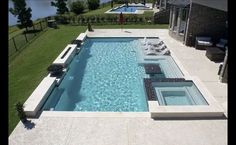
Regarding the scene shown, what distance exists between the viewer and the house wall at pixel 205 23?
19.3 m

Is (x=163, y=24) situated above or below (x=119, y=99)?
above

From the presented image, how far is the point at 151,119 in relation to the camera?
32.7ft

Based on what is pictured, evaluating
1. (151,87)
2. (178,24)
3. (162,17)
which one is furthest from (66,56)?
(162,17)

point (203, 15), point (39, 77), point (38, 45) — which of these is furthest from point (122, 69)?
point (38, 45)

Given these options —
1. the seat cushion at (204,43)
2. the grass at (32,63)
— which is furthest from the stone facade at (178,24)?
the grass at (32,63)

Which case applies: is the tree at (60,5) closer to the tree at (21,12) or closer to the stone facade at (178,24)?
the tree at (21,12)

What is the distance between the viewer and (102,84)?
1473 centimetres

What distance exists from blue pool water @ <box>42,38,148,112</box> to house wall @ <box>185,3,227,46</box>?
5488 mm

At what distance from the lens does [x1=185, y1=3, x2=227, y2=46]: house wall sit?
63.3 feet

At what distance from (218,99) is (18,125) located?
32.0 feet

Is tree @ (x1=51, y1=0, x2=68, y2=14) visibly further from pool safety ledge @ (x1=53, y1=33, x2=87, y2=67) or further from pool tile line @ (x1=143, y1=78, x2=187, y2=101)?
pool tile line @ (x1=143, y1=78, x2=187, y2=101)

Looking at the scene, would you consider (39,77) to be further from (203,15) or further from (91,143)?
(203,15)

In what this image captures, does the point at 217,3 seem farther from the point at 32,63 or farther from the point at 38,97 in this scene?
the point at 32,63

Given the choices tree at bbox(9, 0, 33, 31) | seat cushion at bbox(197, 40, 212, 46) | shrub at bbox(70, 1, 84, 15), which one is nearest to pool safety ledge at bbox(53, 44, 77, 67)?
seat cushion at bbox(197, 40, 212, 46)
